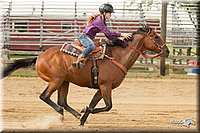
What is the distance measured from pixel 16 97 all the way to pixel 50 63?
14.9 feet

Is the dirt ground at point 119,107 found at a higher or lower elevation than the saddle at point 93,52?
lower

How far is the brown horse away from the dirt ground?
0.44 metres

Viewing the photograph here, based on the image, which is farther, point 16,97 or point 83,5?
point 83,5

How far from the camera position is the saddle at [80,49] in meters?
9.29

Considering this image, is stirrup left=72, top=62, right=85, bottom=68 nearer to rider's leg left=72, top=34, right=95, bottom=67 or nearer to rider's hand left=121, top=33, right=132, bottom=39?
rider's leg left=72, top=34, right=95, bottom=67

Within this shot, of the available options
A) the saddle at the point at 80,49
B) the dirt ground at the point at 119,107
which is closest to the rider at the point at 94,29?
the saddle at the point at 80,49

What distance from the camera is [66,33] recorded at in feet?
86.7

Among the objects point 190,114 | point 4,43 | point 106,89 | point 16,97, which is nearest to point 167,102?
point 190,114

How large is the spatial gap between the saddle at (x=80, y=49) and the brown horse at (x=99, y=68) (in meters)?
0.08

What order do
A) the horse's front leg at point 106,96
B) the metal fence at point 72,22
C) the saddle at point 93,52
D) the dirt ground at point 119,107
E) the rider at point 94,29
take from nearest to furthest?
the horse's front leg at point 106,96 → the rider at point 94,29 → the saddle at point 93,52 → the dirt ground at point 119,107 → the metal fence at point 72,22

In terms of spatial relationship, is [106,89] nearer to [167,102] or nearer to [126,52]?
[126,52]

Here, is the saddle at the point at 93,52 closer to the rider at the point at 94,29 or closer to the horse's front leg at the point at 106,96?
the rider at the point at 94,29

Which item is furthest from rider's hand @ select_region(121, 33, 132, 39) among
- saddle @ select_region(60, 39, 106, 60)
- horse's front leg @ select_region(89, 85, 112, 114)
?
horse's front leg @ select_region(89, 85, 112, 114)

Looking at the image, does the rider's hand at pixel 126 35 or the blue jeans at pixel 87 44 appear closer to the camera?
the blue jeans at pixel 87 44
